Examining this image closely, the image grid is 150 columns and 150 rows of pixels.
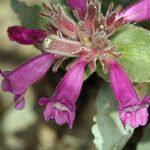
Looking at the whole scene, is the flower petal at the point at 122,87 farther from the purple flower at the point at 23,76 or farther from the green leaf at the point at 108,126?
the green leaf at the point at 108,126

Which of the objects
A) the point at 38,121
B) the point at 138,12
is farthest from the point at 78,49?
the point at 38,121

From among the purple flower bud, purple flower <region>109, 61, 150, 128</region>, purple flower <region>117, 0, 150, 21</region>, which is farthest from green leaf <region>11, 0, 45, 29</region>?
purple flower <region>109, 61, 150, 128</region>

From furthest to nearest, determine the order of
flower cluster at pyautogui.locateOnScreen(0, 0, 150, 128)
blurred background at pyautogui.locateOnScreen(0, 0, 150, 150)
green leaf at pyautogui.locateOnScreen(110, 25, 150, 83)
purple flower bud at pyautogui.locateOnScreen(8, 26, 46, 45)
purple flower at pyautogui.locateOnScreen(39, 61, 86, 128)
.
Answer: blurred background at pyautogui.locateOnScreen(0, 0, 150, 150)
green leaf at pyautogui.locateOnScreen(110, 25, 150, 83)
purple flower bud at pyautogui.locateOnScreen(8, 26, 46, 45)
flower cluster at pyautogui.locateOnScreen(0, 0, 150, 128)
purple flower at pyautogui.locateOnScreen(39, 61, 86, 128)

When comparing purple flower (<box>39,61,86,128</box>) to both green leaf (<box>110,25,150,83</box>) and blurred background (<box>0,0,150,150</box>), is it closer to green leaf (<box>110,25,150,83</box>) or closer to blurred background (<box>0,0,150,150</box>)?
green leaf (<box>110,25,150,83</box>)

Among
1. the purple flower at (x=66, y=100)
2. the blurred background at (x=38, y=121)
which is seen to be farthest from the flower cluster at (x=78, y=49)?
the blurred background at (x=38, y=121)

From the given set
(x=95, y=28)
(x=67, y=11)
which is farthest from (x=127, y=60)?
(x=67, y=11)

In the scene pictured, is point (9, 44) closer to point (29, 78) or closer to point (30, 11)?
point (30, 11)

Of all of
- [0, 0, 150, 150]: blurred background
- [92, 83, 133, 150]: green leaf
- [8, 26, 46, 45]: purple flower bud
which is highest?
[8, 26, 46, 45]: purple flower bud
